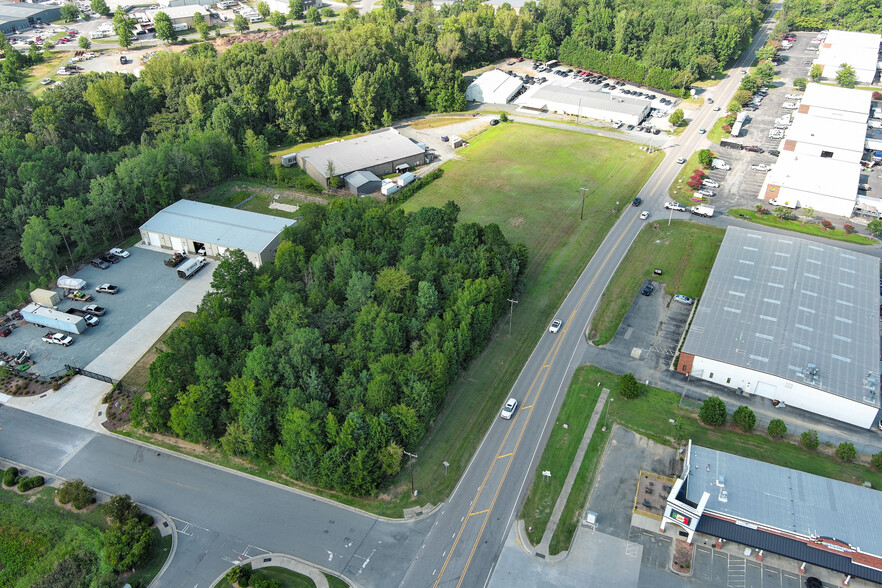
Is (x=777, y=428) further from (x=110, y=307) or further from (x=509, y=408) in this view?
(x=110, y=307)

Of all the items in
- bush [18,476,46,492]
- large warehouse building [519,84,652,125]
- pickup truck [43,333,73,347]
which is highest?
large warehouse building [519,84,652,125]

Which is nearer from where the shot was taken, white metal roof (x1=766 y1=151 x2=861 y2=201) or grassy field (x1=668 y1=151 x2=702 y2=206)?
white metal roof (x1=766 y1=151 x2=861 y2=201)

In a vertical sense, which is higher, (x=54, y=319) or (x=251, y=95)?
(x=251, y=95)

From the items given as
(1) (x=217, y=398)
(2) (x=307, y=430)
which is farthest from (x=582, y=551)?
(1) (x=217, y=398)

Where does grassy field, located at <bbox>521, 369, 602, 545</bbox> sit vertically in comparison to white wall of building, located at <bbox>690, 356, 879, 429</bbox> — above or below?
below

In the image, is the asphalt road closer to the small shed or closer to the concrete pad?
the concrete pad

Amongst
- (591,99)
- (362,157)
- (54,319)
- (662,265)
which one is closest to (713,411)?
(662,265)

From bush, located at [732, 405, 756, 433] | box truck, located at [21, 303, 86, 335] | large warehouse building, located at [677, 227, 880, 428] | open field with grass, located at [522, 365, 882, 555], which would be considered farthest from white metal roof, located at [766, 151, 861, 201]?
box truck, located at [21, 303, 86, 335]

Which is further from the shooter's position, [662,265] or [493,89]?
[493,89]
